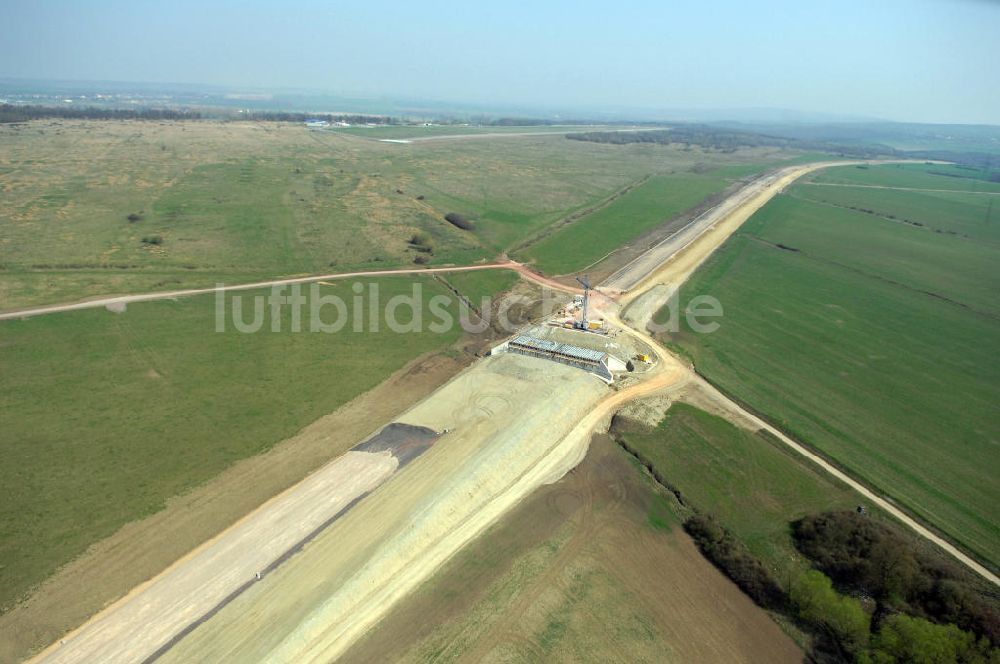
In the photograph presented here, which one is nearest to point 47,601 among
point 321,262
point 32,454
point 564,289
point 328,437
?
point 32,454

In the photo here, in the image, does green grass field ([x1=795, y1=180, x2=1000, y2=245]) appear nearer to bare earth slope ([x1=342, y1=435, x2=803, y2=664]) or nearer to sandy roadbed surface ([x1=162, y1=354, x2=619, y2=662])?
sandy roadbed surface ([x1=162, y1=354, x2=619, y2=662])

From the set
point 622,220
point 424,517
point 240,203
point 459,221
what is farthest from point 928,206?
point 240,203

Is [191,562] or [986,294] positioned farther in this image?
[986,294]

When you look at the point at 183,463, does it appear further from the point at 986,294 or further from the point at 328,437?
the point at 986,294

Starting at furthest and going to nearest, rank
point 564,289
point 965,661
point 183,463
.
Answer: point 564,289 < point 183,463 < point 965,661

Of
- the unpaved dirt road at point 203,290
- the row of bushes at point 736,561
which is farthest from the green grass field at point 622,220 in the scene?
the row of bushes at point 736,561

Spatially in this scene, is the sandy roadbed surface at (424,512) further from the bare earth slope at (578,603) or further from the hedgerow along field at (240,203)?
the hedgerow along field at (240,203)

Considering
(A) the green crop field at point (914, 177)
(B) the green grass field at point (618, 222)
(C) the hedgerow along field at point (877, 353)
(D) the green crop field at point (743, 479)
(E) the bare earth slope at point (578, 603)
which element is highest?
(A) the green crop field at point (914, 177)

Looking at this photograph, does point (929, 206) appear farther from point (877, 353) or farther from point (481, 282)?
point (481, 282)
